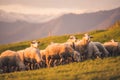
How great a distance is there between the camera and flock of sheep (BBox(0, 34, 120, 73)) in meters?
20.3

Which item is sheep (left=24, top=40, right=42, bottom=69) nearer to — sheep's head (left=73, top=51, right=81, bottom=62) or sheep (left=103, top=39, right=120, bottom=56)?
sheep's head (left=73, top=51, right=81, bottom=62)

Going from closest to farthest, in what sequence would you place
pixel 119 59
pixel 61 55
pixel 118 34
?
1. pixel 119 59
2. pixel 61 55
3. pixel 118 34

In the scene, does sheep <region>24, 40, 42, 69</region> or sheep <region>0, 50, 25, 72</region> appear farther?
sheep <region>24, 40, 42, 69</region>

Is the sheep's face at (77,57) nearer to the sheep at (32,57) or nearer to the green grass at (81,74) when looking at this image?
the sheep at (32,57)

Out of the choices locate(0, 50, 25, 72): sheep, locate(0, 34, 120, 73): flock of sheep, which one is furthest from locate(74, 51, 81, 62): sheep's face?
locate(0, 50, 25, 72): sheep

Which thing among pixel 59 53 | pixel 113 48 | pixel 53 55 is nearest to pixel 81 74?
pixel 59 53

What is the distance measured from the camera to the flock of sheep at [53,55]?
20.3 m

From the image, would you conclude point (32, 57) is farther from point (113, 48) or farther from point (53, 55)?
point (113, 48)

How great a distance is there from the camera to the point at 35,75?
627 inches

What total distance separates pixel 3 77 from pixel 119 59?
692cm

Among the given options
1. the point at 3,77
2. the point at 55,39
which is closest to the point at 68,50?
the point at 3,77

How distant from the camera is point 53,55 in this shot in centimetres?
2141

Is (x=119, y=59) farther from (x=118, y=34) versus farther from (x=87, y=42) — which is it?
(x=118, y=34)

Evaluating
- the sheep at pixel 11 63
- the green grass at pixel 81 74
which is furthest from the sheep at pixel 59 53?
the green grass at pixel 81 74
